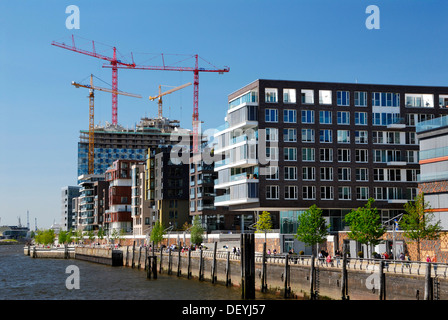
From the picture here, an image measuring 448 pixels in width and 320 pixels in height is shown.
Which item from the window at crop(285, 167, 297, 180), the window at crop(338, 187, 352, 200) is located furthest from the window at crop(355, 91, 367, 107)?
the window at crop(285, 167, 297, 180)

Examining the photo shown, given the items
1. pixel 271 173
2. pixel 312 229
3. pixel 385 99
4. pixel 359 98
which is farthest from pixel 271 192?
pixel 385 99

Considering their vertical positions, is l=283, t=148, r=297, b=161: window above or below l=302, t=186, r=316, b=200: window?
above

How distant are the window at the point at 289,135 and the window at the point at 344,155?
24.9ft

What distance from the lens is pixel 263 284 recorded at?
205ft

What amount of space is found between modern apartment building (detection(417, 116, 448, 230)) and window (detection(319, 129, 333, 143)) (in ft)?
83.8

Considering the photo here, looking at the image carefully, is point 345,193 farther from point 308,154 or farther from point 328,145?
point 308,154

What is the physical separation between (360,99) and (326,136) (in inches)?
322

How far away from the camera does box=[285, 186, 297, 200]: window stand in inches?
3893

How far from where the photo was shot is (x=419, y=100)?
104000mm

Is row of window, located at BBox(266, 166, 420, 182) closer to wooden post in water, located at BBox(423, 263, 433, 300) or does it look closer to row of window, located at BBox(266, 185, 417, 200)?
row of window, located at BBox(266, 185, 417, 200)

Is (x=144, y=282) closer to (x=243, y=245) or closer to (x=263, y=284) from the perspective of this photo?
(x=263, y=284)

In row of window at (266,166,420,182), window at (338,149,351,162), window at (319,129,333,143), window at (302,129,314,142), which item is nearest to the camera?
row of window at (266,166,420,182)

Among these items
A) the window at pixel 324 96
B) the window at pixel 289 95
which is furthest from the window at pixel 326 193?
the window at pixel 289 95
